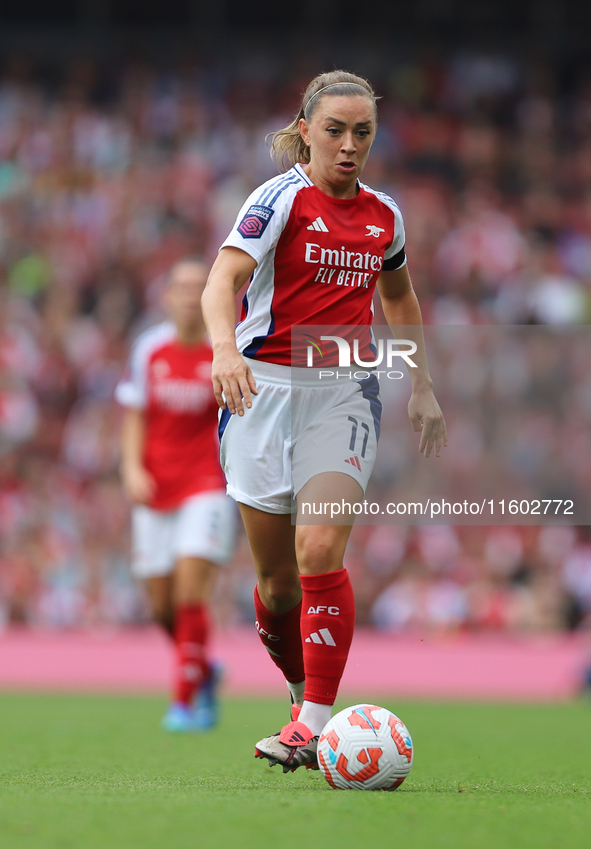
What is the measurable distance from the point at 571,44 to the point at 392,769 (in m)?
18.0

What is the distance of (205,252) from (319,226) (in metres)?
11.9

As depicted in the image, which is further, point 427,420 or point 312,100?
point 427,420

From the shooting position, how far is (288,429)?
4.68 metres

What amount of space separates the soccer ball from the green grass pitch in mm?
92

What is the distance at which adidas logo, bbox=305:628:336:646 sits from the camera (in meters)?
4.44

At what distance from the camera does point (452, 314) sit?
1541 centimetres

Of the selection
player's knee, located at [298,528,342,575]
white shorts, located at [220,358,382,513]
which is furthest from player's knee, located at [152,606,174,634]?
player's knee, located at [298,528,342,575]

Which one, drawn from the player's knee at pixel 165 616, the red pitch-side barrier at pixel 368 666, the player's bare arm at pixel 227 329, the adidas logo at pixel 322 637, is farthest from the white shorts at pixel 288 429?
the red pitch-side barrier at pixel 368 666

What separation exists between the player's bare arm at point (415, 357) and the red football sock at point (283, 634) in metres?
0.88

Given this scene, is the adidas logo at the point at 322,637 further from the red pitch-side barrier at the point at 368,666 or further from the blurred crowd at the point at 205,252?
the blurred crowd at the point at 205,252

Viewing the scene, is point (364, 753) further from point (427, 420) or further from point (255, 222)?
point (255, 222)

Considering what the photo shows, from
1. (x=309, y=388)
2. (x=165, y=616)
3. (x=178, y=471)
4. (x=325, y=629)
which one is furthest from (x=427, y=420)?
(x=165, y=616)

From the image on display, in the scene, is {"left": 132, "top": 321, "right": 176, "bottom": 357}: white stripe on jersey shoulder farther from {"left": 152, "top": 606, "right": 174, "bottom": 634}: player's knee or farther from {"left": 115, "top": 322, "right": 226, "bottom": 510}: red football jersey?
{"left": 152, "top": 606, "right": 174, "bottom": 634}: player's knee

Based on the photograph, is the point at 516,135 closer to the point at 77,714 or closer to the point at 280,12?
the point at 280,12
